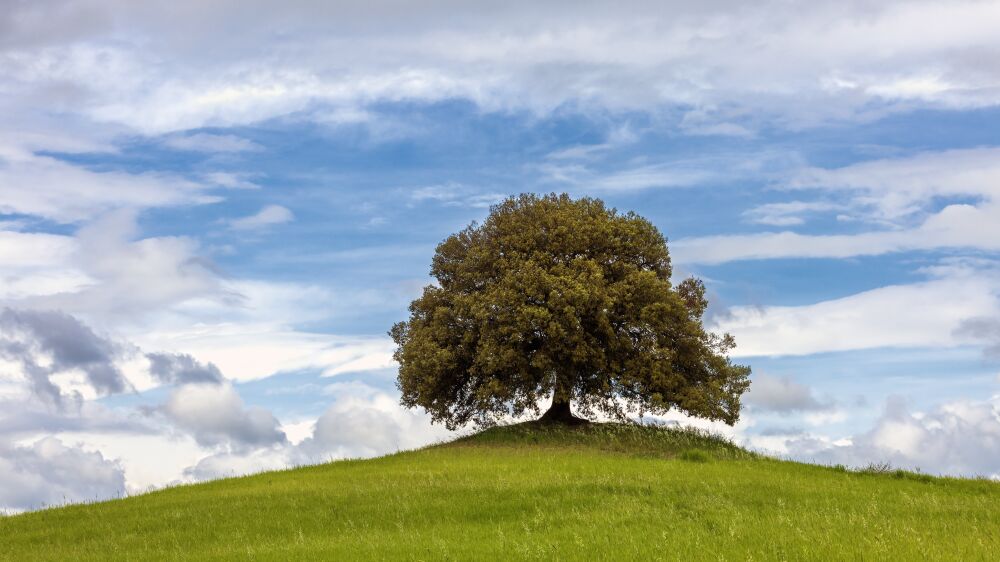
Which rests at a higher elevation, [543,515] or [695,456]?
[695,456]

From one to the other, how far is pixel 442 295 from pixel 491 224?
185 inches

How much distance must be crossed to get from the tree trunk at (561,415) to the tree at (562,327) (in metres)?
0.08

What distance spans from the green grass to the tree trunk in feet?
23.9

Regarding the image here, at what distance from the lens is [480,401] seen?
43.6 m

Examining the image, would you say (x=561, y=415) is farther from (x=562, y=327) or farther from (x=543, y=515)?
(x=543, y=515)

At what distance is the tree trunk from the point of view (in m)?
45.1

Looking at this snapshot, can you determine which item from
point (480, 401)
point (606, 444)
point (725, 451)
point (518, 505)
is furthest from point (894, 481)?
point (480, 401)

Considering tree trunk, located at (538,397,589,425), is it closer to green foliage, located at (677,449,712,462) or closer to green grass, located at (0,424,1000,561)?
green grass, located at (0,424,1000,561)

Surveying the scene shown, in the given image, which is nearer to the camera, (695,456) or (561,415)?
(695,456)

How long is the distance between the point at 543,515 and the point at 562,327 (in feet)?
71.3

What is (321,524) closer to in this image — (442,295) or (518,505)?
(518,505)

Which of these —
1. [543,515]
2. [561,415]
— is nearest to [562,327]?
[561,415]

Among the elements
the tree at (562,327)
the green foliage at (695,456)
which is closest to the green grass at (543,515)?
the green foliage at (695,456)

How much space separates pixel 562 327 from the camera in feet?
133
